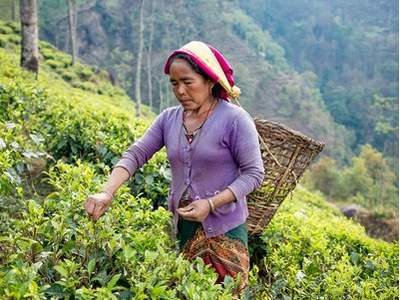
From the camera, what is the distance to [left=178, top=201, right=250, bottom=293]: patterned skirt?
8.52ft

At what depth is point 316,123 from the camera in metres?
49.2

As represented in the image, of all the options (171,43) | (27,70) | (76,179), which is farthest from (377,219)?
(171,43)

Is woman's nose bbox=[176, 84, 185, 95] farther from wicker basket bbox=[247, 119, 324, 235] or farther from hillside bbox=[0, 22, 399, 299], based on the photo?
wicker basket bbox=[247, 119, 324, 235]

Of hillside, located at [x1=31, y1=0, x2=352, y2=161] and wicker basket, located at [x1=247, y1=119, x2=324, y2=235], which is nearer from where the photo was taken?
wicker basket, located at [x1=247, y1=119, x2=324, y2=235]

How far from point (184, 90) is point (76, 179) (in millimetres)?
894


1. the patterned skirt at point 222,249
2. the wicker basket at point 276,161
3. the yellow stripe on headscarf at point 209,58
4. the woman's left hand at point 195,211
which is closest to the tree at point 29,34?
the wicker basket at point 276,161

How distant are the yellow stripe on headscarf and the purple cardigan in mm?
108

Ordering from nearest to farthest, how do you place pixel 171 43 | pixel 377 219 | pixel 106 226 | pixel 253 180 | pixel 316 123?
pixel 106 226 → pixel 253 180 → pixel 377 219 → pixel 171 43 → pixel 316 123

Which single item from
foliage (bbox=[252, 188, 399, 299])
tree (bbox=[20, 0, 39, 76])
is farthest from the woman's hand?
tree (bbox=[20, 0, 39, 76])

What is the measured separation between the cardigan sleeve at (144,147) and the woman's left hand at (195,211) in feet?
1.55

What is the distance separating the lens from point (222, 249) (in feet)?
8.52

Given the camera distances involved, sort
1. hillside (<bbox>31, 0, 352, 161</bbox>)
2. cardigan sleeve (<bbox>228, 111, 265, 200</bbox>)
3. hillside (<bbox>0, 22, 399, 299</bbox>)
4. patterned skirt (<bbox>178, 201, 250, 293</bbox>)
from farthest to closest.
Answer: hillside (<bbox>31, 0, 352, 161</bbox>)
patterned skirt (<bbox>178, 201, 250, 293</bbox>)
cardigan sleeve (<bbox>228, 111, 265, 200</bbox>)
hillside (<bbox>0, 22, 399, 299</bbox>)

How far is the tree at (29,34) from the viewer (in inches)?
368

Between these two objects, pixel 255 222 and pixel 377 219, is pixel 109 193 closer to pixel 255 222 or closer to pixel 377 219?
pixel 255 222
